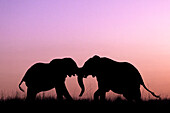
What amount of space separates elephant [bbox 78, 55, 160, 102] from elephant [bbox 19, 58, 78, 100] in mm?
1207

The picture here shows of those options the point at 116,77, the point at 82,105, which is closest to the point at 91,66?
the point at 116,77

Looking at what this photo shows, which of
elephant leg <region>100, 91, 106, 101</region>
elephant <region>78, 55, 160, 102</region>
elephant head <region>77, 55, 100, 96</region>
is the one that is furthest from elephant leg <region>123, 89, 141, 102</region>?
elephant head <region>77, 55, 100, 96</region>

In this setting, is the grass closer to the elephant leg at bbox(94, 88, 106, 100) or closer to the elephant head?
the elephant leg at bbox(94, 88, 106, 100)

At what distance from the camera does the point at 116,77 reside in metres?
12.3

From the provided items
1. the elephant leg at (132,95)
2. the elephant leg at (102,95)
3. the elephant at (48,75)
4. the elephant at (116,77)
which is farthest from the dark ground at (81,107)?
the elephant at (48,75)

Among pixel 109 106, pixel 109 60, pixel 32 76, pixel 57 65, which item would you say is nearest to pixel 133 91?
pixel 109 60

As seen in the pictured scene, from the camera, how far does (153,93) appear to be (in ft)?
41.3

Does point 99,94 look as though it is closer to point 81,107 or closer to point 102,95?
point 102,95

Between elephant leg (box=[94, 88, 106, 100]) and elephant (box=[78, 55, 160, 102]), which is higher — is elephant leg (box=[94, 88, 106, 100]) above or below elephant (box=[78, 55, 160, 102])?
below

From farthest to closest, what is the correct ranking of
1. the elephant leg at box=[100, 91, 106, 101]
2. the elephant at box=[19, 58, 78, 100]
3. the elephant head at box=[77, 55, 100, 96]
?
the elephant at box=[19, 58, 78, 100] → the elephant head at box=[77, 55, 100, 96] → the elephant leg at box=[100, 91, 106, 101]

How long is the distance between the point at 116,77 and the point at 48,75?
3.00 m

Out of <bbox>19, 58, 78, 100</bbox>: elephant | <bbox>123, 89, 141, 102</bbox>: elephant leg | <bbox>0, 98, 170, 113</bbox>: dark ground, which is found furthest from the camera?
<bbox>19, 58, 78, 100</bbox>: elephant

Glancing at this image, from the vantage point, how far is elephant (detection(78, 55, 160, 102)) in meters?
12.1

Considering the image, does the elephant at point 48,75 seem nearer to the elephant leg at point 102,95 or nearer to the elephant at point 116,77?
the elephant at point 116,77
